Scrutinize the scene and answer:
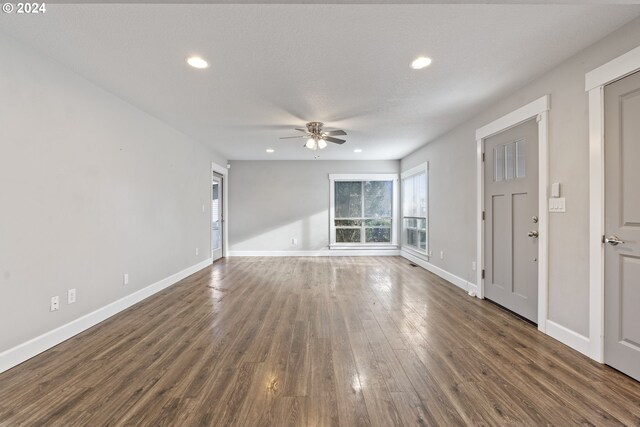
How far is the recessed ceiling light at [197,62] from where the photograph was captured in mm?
2512

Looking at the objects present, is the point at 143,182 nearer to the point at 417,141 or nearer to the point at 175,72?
the point at 175,72

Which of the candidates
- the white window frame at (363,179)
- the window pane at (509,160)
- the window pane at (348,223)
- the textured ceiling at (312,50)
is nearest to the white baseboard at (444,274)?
the white window frame at (363,179)

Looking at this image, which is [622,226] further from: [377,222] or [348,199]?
[348,199]

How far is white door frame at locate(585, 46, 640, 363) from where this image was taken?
2.20 m

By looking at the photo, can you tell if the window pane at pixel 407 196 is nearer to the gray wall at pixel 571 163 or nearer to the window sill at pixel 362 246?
the window sill at pixel 362 246

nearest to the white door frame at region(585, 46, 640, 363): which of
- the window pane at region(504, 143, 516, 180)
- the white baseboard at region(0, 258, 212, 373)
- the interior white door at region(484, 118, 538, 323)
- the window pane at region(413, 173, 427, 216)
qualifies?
the interior white door at region(484, 118, 538, 323)

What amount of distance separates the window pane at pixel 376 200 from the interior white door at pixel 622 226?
5.54 metres

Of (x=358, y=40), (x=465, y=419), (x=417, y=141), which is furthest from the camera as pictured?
(x=417, y=141)

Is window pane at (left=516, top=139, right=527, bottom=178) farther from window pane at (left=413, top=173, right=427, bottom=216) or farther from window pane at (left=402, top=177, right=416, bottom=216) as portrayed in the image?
window pane at (left=402, top=177, right=416, bottom=216)

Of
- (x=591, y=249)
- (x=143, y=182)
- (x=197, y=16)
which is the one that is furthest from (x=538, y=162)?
(x=143, y=182)

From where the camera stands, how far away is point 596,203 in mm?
2236

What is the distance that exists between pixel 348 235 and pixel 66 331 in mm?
5928

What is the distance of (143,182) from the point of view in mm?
3885

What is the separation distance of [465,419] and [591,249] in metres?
1.70
